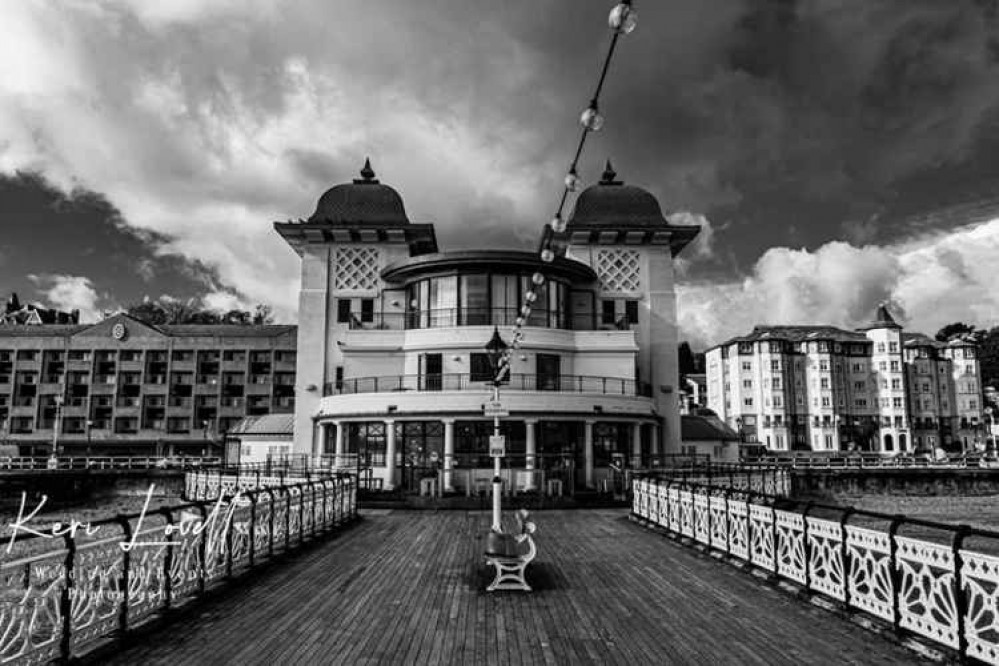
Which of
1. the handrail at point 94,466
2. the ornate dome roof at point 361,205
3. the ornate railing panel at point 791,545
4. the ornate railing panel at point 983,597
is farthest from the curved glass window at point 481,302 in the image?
the ornate railing panel at point 983,597

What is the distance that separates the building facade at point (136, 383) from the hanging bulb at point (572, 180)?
60.5 metres

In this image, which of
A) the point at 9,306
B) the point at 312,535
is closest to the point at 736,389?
the point at 312,535

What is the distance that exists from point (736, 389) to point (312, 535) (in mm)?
74239

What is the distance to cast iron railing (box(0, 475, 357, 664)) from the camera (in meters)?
5.95

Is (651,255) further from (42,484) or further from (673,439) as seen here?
(42,484)

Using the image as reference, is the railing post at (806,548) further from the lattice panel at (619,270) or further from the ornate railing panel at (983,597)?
the lattice panel at (619,270)

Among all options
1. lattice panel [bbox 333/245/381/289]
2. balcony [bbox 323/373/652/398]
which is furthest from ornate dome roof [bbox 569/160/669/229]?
lattice panel [bbox 333/245/381/289]

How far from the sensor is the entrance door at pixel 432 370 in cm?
2934

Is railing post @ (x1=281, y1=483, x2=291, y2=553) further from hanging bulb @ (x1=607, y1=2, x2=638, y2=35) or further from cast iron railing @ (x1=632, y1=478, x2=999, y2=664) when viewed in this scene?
hanging bulb @ (x1=607, y1=2, x2=638, y2=35)

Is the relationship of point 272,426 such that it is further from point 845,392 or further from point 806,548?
point 845,392

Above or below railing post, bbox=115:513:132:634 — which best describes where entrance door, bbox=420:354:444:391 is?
above

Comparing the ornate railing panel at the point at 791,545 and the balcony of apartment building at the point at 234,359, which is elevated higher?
the balcony of apartment building at the point at 234,359

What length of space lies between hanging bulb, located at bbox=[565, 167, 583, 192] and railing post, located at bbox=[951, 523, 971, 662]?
5.29 metres
